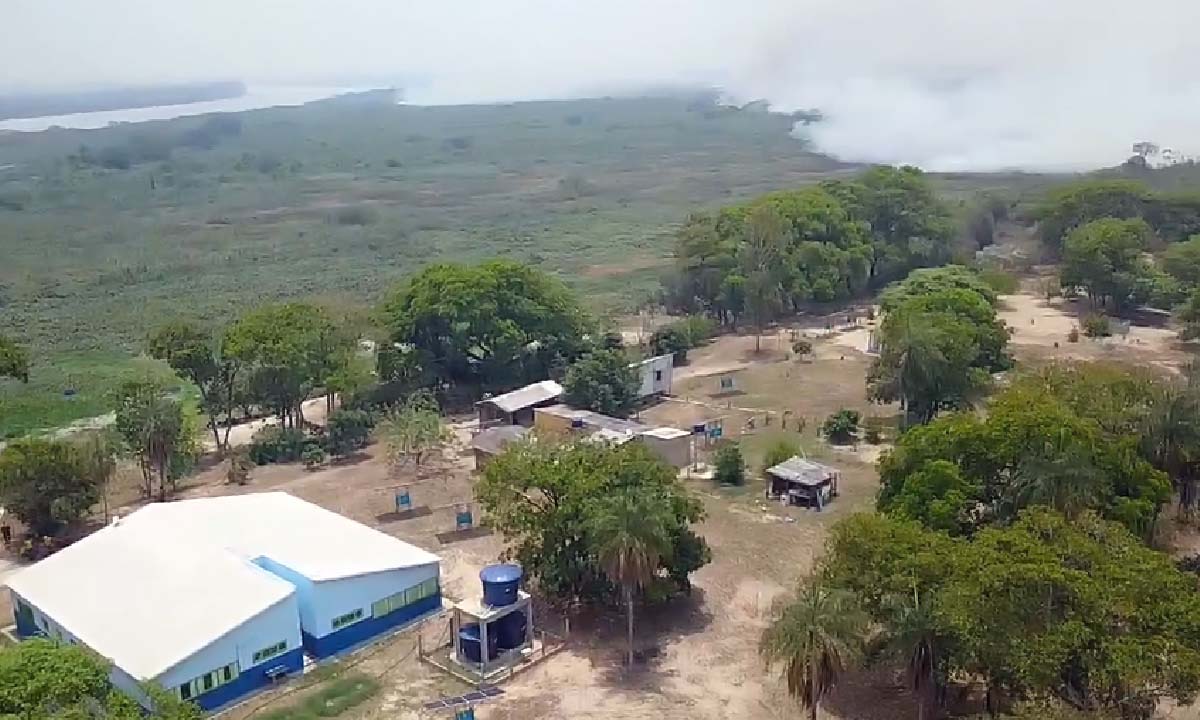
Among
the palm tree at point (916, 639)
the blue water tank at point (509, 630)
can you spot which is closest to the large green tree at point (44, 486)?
the blue water tank at point (509, 630)

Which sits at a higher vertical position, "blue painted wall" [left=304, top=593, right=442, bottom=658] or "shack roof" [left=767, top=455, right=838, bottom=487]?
"shack roof" [left=767, top=455, right=838, bottom=487]

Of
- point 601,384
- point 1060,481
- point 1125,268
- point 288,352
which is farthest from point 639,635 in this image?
point 1125,268

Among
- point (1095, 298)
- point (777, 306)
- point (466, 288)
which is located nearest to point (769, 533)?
point (466, 288)

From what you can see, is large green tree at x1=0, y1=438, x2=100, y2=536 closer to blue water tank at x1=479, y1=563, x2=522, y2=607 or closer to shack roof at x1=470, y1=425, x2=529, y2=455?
shack roof at x1=470, y1=425, x2=529, y2=455

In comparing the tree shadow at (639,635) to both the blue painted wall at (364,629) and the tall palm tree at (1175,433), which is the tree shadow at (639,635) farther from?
the tall palm tree at (1175,433)

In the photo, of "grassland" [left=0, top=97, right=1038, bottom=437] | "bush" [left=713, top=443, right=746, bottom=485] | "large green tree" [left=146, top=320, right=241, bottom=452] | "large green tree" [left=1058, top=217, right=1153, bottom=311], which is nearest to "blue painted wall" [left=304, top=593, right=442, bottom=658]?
"bush" [left=713, top=443, right=746, bottom=485]

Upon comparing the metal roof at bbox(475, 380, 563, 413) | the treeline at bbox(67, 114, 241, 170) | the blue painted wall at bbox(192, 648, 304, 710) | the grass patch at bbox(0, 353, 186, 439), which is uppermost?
the treeline at bbox(67, 114, 241, 170)

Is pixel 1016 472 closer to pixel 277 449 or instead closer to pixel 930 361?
pixel 930 361
